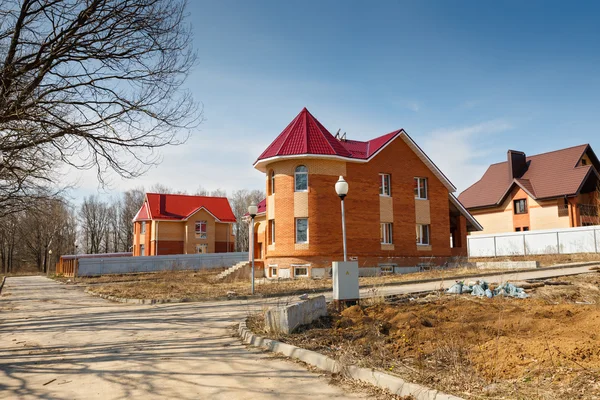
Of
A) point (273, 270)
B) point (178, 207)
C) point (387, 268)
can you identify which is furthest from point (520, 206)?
point (178, 207)

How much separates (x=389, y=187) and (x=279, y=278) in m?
8.87

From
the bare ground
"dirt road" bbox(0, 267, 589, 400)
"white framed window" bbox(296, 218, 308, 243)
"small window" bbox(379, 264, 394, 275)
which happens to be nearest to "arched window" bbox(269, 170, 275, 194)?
"white framed window" bbox(296, 218, 308, 243)

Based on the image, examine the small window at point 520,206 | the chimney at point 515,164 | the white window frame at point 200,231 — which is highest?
the chimney at point 515,164

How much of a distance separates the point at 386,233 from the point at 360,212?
2495mm

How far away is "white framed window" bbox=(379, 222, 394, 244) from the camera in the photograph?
89.8 feet

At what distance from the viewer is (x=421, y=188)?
29.5 metres

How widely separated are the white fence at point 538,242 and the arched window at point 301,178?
2071cm

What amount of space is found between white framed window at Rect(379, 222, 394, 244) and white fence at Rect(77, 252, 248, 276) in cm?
1871

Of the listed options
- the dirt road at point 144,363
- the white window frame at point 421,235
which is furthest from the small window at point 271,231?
the dirt road at point 144,363

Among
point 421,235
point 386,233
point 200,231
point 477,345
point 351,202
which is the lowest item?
point 477,345

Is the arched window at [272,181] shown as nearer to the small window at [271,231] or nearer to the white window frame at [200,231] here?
the small window at [271,231]

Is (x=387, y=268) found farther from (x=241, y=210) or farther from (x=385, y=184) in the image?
(x=241, y=210)

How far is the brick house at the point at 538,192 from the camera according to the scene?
37531 mm

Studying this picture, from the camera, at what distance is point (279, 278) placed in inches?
A: 961
